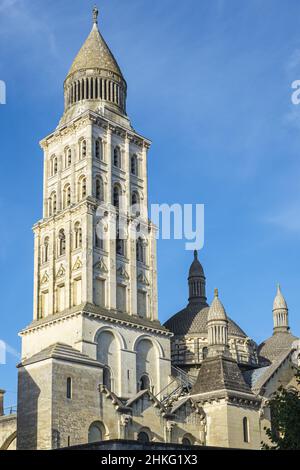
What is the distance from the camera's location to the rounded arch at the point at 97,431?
196 feet

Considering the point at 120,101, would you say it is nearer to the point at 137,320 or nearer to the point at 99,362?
the point at 137,320

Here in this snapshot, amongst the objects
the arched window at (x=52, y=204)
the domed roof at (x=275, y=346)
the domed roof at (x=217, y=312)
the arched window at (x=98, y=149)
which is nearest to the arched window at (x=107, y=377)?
the domed roof at (x=217, y=312)

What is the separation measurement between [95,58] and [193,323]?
1048 inches

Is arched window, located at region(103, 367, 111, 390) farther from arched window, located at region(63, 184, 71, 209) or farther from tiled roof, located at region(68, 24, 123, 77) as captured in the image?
tiled roof, located at region(68, 24, 123, 77)

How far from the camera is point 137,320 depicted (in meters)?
70.6

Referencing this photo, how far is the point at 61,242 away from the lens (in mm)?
73438

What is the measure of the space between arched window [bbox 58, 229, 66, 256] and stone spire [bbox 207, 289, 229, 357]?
1346cm

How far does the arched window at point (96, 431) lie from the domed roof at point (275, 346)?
100 feet

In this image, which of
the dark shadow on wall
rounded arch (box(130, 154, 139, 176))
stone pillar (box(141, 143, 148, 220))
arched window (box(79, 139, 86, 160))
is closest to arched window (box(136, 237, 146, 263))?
stone pillar (box(141, 143, 148, 220))

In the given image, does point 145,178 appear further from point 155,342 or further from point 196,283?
point 196,283

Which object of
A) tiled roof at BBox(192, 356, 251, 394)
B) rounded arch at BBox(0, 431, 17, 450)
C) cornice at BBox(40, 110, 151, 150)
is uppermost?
cornice at BBox(40, 110, 151, 150)

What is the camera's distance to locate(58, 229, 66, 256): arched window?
7294 cm

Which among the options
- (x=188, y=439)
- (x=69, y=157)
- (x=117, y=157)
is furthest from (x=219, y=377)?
(x=69, y=157)
